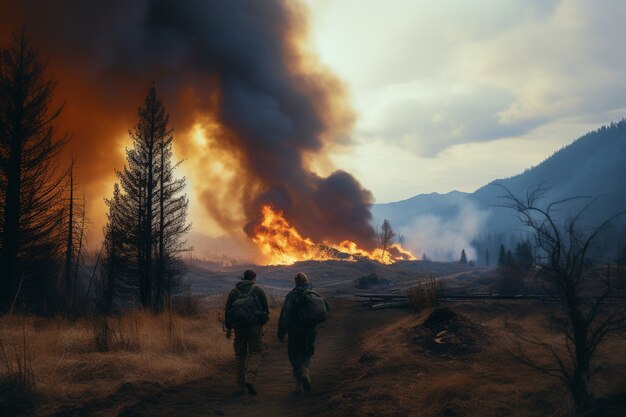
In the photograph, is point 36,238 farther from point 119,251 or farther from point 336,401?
point 336,401

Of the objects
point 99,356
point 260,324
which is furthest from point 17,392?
point 260,324

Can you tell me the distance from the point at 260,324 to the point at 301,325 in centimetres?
78

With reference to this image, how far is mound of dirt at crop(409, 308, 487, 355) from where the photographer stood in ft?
33.1

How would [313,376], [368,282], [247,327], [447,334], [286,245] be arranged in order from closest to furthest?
[247,327] → [313,376] → [447,334] → [368,282] → [286,245]

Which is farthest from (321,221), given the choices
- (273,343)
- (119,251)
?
(273,343)

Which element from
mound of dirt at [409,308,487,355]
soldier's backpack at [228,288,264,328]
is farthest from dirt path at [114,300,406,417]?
mound of dirt at [409,308,487,355]

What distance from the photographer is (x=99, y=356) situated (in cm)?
887

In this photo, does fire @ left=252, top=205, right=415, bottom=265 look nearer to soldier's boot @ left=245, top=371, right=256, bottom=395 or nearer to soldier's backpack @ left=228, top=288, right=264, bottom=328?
soldier's backpack @ left=228, top=288, right=264, bottom=328

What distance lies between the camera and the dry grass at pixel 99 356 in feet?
23.5

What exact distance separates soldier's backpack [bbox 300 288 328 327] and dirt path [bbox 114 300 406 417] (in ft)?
4.23

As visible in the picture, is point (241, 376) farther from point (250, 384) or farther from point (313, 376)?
point (313, 376)

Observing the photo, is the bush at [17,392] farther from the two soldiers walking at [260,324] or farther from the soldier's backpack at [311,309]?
the soldier's backpack at [311,309]

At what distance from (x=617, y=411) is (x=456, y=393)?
230 centimetres

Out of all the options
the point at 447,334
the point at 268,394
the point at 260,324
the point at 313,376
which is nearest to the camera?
the point at 268,394
